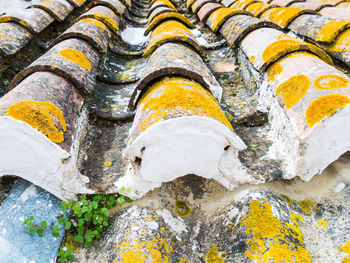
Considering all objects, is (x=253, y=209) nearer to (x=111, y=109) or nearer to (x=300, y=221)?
(x=300, y=221)

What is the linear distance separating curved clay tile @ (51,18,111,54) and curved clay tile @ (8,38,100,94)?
0.11 meters

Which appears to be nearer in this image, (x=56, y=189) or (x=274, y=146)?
(x=56, y=189)

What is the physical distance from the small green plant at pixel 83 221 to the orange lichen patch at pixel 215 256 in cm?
51

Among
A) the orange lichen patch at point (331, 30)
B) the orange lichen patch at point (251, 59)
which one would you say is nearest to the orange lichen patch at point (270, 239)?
the orange lichen patch at point (251, 59)

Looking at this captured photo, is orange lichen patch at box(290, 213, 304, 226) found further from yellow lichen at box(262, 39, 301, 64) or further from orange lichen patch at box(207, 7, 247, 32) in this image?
orange lichen patch at box(207, 7, 247, 32)

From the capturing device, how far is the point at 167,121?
3.96ft

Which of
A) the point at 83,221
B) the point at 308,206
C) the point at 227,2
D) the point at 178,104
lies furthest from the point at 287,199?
the point at 227,2

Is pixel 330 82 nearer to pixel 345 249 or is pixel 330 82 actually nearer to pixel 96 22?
pixel 345 249

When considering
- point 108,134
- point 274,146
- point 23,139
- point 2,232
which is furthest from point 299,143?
point 2,232

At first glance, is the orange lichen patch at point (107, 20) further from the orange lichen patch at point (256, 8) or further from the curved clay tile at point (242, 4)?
the curved clay tile at point (242, 4)

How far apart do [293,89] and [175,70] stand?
75 cm

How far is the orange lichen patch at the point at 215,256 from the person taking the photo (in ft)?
4.07

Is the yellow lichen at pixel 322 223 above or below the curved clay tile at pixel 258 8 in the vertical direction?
below

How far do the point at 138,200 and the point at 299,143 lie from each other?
940 mm
